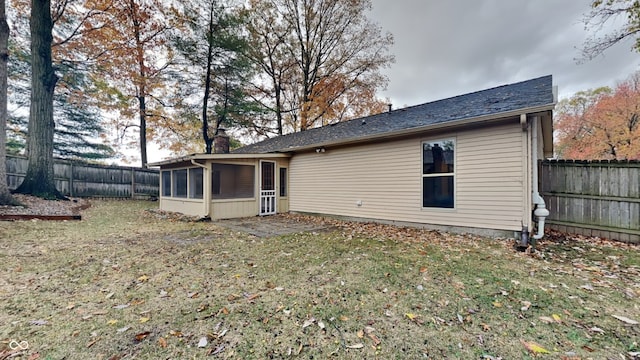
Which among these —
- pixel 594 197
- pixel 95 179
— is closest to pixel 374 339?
pixel 594 197

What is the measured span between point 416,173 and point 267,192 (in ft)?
17.8

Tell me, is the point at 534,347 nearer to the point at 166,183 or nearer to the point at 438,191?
the point at 438,191

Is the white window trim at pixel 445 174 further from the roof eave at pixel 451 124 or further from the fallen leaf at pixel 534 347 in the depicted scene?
the fallen leaf at pixel 534 347

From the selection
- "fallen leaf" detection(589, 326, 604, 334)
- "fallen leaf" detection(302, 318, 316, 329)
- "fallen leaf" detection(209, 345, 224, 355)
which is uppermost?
"fallen leaf" detection(209, 345, 224, 355)

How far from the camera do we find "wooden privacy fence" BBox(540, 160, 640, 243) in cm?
531

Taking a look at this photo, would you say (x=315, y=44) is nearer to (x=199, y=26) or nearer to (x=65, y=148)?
(x=199, y=26)

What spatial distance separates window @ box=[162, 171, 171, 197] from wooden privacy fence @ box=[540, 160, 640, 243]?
1244 cm

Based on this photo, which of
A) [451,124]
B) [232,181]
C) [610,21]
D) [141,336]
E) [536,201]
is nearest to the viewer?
[141,336]

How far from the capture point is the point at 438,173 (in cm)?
628

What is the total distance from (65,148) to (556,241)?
23652 mm

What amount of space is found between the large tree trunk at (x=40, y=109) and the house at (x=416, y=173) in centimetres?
358

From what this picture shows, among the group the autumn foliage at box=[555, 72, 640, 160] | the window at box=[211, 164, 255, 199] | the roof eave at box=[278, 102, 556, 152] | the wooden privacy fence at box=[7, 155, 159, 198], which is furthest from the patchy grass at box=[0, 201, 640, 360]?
the autumn foliage at box=[555, 72, 640, 160]

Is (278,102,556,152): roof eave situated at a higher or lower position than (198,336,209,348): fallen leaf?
higher

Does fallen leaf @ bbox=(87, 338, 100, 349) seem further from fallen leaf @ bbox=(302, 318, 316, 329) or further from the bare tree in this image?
the bare tree
